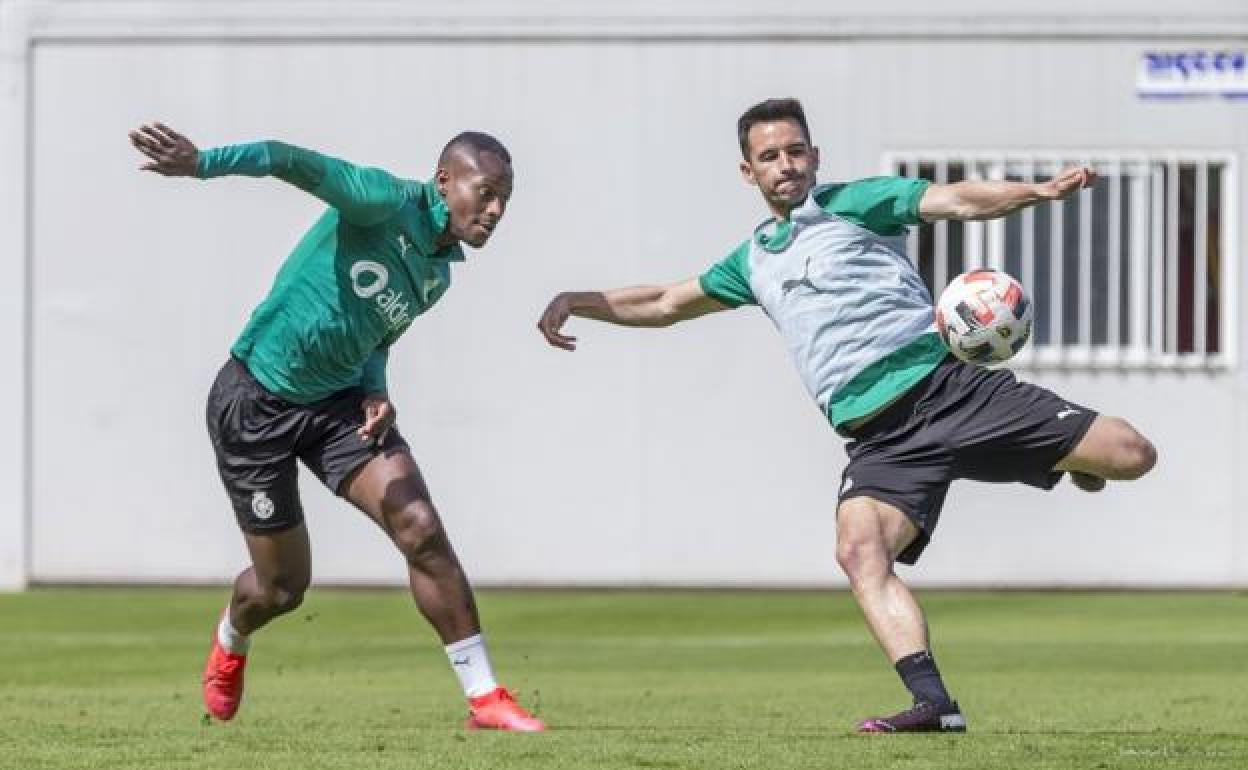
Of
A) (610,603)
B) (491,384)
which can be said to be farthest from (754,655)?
(491,384)

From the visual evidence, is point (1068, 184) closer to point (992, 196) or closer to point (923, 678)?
point (992, 196)

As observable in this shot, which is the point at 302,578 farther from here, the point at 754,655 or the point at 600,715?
the point at 754,655

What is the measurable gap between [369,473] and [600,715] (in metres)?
2.17

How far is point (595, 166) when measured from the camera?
19.5 meters

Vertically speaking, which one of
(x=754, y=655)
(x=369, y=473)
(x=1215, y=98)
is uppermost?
(x=1215, y=98)

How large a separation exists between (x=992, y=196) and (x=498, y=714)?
2745mm

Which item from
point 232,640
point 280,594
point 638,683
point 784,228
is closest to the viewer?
point 784,228

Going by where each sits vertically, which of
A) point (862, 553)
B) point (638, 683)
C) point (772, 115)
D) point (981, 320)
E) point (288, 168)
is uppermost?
point (772, 115)

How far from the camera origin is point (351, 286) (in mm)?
10086

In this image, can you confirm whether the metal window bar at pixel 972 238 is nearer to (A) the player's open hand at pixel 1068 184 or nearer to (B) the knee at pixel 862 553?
(B) the knee at pixel 862 553

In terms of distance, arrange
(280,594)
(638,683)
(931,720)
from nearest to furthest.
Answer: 1. (931,720)
2. (280,594)
3. (638,683)

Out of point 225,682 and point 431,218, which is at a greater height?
point 431,218

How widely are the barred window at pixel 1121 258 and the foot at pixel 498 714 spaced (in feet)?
32.6

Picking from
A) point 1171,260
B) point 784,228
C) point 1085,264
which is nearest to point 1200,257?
point 1171,260
